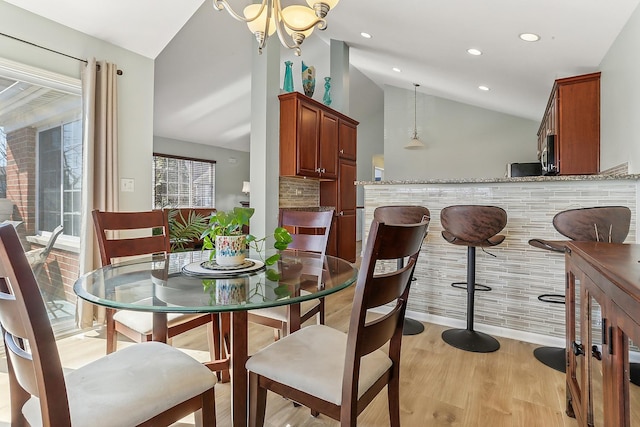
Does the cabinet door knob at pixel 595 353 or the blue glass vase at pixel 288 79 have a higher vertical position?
the blue glass vase at pixel 288 79

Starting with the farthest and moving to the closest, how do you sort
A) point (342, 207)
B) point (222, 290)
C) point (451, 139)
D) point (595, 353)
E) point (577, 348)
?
1. point (451, 139)
2. point (342, 207)
3. point (577, 348)
4. point (222, 290)
5. point (595, 353)

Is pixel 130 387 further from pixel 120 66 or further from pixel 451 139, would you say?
pixel 451 139

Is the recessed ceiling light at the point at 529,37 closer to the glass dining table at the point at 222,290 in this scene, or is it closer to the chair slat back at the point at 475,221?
the chair slat back at the point at 475,221

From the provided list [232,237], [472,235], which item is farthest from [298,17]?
[472,235]

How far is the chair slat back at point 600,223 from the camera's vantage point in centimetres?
187

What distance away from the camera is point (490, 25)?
2.94 metres

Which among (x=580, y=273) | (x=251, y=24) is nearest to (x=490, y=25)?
(x=251, y=24)

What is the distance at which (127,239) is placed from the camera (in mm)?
1907

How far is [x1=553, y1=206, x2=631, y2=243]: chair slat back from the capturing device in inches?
73.5

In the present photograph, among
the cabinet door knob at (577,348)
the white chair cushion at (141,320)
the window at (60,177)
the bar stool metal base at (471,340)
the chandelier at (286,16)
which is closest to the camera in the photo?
the cabinet door knob at (577,348)

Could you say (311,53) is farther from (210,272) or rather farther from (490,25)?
(210,272)

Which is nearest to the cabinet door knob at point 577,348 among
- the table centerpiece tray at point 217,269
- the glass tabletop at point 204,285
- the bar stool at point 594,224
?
the bar stool at point 594,224

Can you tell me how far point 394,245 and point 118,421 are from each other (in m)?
0.87

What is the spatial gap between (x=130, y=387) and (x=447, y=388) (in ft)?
5.24
